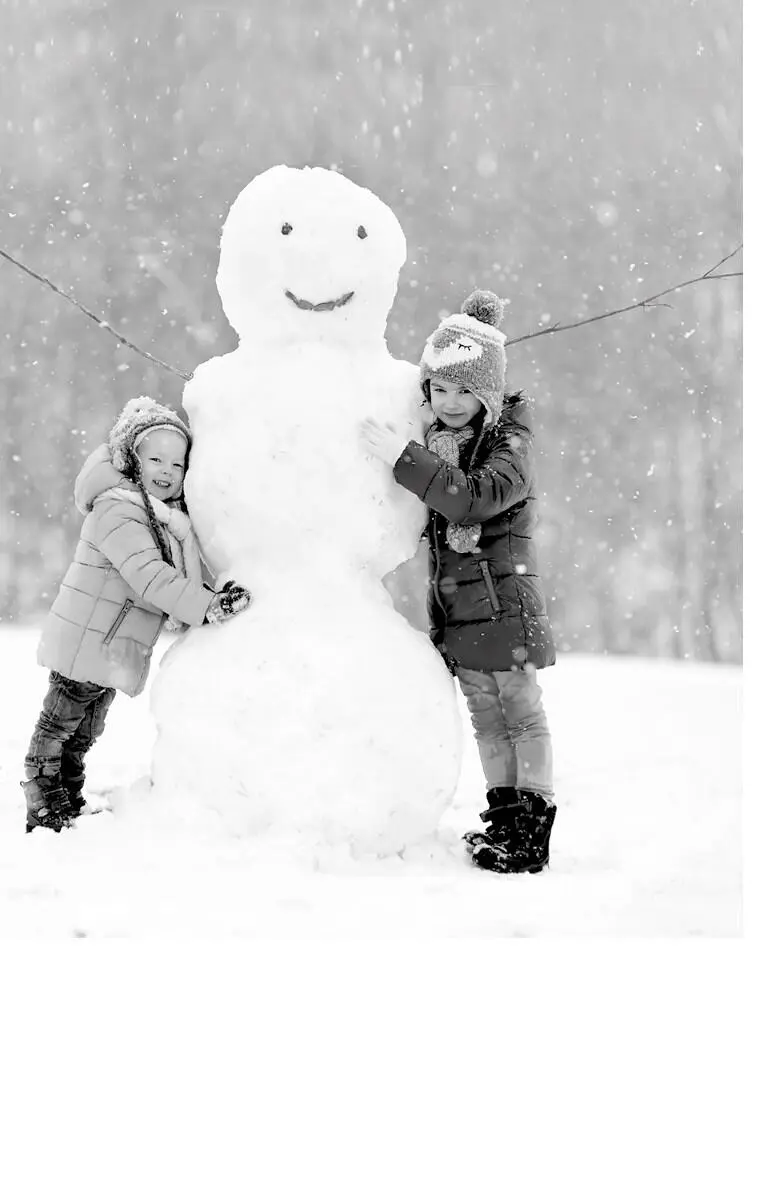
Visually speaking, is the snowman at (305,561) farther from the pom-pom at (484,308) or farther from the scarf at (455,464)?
the pom-pom at (484,308)

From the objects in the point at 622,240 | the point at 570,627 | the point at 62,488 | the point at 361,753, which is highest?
the point at 622,240

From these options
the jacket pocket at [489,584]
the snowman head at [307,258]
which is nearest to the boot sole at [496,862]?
the jacket pocket at [489,584]

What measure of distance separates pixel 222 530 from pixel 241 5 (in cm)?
745

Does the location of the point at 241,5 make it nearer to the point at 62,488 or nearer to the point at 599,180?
the point at 599,180

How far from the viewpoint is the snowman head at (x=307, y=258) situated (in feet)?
8.69

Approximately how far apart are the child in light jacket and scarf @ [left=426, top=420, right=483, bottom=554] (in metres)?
0.52

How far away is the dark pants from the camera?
286cm

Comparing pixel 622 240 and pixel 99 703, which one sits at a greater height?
pixel 622 240

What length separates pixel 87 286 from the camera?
29.2ft

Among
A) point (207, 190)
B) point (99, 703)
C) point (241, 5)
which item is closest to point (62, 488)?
point (207, 190)

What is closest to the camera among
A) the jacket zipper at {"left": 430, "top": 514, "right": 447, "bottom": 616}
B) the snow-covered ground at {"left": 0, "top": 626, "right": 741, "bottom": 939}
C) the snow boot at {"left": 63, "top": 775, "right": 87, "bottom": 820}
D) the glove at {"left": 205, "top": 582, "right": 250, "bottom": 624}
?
the snow-covered ground at {"left": 0, "top": 626, "right": 741, "bottom": 939}

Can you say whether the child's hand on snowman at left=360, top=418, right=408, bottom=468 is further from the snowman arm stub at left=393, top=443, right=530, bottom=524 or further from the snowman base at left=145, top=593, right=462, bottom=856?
the snowman base at left=145, top=593, right=462, bottom=856

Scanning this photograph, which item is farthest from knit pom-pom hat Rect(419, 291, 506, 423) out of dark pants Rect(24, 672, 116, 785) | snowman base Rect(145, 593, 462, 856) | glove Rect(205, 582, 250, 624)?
dark pants Rect(24, 672, 116, 785)

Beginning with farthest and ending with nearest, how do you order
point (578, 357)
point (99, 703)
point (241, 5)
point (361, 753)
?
1. point (578, 357)
2. point (241, 5)
3. point (99, 703)
4. point (361, 753)
